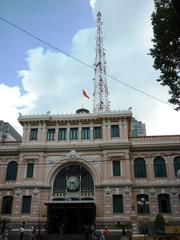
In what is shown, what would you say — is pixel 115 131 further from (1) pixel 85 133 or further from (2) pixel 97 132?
(1) pixel 85 133

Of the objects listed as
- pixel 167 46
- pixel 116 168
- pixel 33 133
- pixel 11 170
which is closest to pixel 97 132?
pixel 116 168

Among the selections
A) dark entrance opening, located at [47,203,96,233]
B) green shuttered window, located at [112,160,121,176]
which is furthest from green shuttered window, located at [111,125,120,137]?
dark entrance opening, located at [47,203,96,233]

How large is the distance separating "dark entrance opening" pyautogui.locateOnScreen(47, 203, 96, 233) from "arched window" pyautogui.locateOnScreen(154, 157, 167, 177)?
26.9 feet

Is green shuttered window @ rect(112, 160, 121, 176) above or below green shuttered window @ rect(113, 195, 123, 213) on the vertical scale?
above

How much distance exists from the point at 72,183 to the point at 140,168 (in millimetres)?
8076

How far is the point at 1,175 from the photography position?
108 feet

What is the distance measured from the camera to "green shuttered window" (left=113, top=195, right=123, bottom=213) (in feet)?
95.9

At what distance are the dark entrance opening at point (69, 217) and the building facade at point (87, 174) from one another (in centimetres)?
10

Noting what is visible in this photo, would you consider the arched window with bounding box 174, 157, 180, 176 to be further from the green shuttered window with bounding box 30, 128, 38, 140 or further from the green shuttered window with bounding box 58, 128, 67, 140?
the green shuttered window with bounding box 30, 128, 38, 140

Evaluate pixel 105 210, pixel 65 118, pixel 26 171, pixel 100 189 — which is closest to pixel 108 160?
pixel 100 189

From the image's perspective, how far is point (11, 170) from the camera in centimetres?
3319

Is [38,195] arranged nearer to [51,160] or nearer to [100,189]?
[51,160]

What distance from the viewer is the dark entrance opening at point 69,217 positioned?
29.8m

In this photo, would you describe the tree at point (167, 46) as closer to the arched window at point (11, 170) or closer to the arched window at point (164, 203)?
the arched window at point (164, 203)
